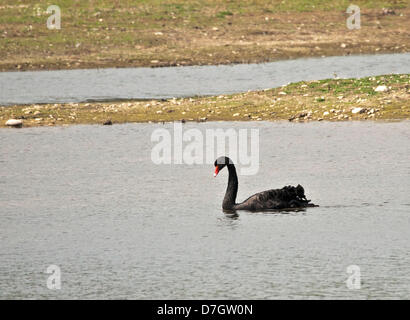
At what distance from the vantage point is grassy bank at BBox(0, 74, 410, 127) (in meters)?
28.5

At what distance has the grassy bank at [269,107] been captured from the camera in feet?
93.4

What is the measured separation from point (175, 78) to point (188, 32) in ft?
24.3

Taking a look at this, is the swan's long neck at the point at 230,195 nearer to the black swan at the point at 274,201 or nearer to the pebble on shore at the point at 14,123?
the black swan at the point at 274,201

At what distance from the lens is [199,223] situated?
1753cm

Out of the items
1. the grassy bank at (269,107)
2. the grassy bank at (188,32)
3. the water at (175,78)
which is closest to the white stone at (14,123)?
the grassy bank at (269,107)

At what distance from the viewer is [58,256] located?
1568 cm

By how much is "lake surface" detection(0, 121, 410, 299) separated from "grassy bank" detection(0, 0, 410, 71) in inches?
617

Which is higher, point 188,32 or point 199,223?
point 188,32

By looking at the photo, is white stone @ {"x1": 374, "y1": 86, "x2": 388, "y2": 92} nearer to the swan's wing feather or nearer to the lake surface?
the lake surface

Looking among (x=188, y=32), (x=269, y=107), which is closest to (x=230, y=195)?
(x=269, y=107)

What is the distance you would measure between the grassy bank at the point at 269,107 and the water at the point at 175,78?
2912 mm

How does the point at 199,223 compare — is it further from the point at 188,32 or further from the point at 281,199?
the point at 188,32

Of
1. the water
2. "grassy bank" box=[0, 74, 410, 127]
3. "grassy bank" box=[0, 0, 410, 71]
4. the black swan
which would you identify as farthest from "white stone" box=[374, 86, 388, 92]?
"grassy bank" box=[0, 0, 410, 71]

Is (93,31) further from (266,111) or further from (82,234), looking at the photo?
(82,234)
